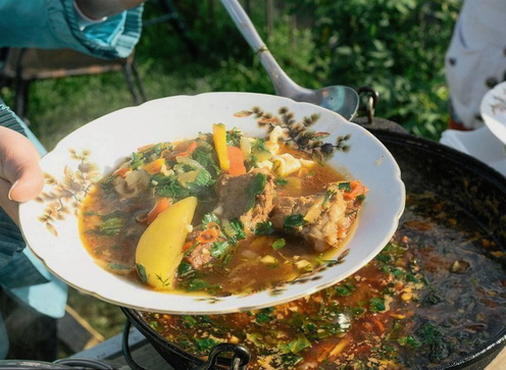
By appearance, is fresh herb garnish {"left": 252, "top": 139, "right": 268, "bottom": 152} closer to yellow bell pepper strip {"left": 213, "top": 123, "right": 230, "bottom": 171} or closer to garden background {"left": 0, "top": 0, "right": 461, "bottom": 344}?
yellow bell pepper strip {"left": 213, "top": 123, "right": 230, "bottom": 171}

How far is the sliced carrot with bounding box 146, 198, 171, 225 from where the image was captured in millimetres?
1526

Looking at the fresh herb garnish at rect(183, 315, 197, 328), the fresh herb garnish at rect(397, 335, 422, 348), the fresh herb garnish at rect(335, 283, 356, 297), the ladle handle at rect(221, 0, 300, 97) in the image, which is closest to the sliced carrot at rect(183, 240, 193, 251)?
the fresh herb garnish at rect(183, 315, 197, 328)

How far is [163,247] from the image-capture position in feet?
4.55

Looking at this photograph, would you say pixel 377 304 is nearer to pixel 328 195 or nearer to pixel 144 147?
pixel 328 195

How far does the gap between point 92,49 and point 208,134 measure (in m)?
0.82

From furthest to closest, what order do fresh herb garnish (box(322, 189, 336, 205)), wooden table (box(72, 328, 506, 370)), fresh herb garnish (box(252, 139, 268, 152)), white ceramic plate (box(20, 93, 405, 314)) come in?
wooden table (box(72, 328, 506, 370)) < fresh herb garnish (box(252, 139, 268, 152)) < fresh herb garnish (box(322, 189, 336, 205)) < white ceramic plate (box(20, 93, 405, 314))

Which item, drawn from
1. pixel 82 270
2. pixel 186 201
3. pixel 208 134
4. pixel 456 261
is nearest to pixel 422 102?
pixel 456 261

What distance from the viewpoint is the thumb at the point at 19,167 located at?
1.41 metres

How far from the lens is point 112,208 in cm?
160

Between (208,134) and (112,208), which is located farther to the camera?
(208,134)

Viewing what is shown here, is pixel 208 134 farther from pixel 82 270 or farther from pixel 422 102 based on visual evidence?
pixel 422 102

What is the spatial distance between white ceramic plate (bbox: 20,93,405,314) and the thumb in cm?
4

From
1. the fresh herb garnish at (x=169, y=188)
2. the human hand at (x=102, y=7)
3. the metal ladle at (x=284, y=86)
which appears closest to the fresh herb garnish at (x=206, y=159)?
the fresh herb garnish at (x=169, y=188)

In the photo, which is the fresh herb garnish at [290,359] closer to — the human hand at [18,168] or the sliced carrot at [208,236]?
the sliced carrot at [208,236]
